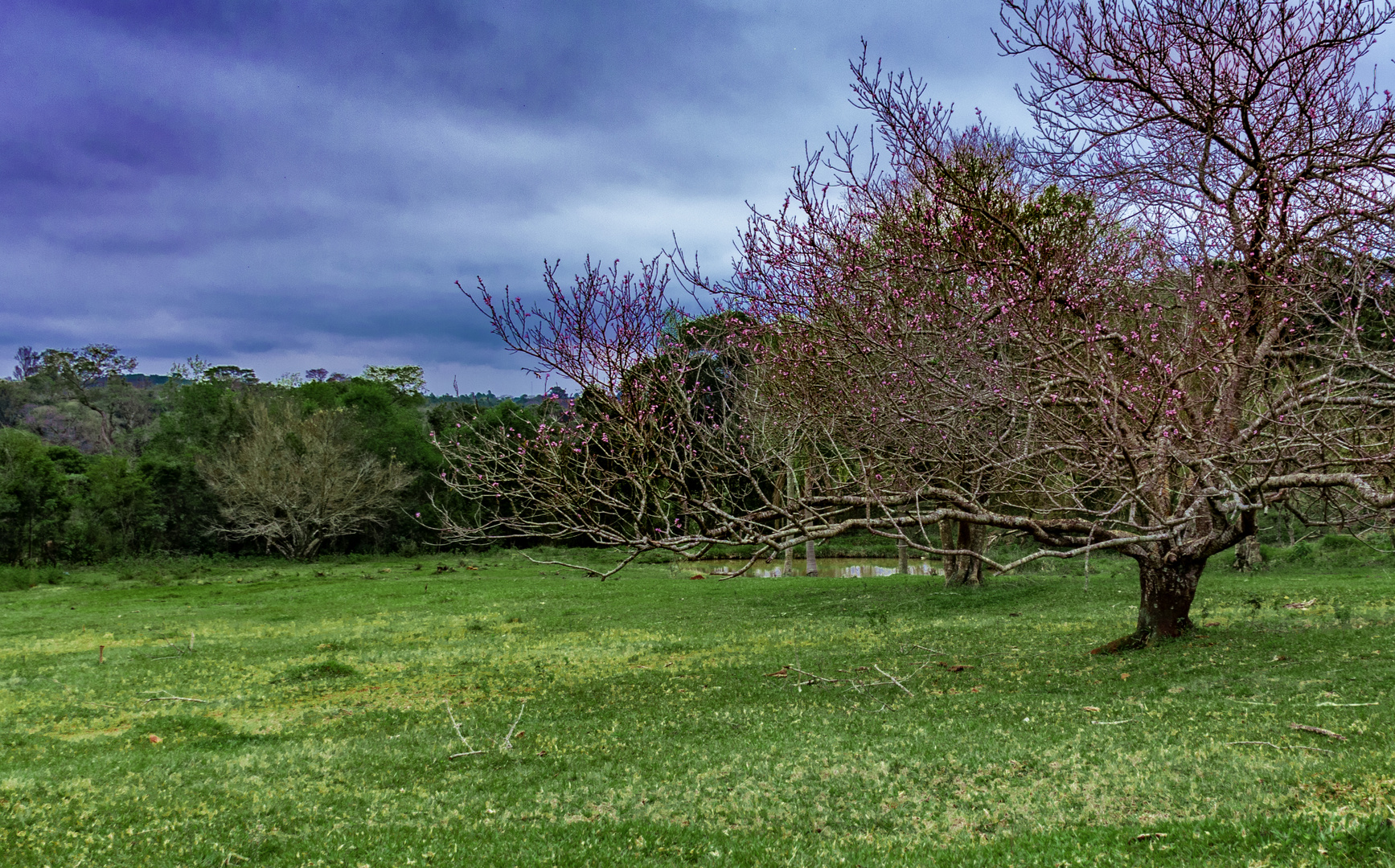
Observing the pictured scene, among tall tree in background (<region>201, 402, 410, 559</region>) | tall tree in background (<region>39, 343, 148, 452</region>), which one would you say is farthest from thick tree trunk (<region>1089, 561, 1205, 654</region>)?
tall tree in background (<region>39, 343, 148, 452</region>)

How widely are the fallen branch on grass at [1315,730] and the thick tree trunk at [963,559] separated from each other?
1822 centimetres

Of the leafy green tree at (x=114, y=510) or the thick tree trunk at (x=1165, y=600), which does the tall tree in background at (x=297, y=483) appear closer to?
the leafy green tree at (x=114, y=510)

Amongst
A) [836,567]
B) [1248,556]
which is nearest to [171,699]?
[1248,556]

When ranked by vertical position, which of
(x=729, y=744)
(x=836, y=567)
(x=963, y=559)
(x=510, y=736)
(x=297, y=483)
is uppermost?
(x=297, y=483)

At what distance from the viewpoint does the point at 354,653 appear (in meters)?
21.8

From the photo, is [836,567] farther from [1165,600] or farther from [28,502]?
[28,502]

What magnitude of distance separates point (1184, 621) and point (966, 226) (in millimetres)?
8348

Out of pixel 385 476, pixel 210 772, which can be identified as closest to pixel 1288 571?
pixel 210 772

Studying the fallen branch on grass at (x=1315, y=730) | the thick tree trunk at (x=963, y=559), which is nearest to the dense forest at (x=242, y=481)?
the thick tree trunk at (x=963, y=559)

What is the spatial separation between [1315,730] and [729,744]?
262 inches

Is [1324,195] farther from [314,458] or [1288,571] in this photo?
[314,458]

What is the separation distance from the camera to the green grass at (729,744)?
8.06 m

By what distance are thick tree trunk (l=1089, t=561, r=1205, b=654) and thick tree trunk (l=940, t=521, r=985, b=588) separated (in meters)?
12.1

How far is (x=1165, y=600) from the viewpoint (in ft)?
51.9
